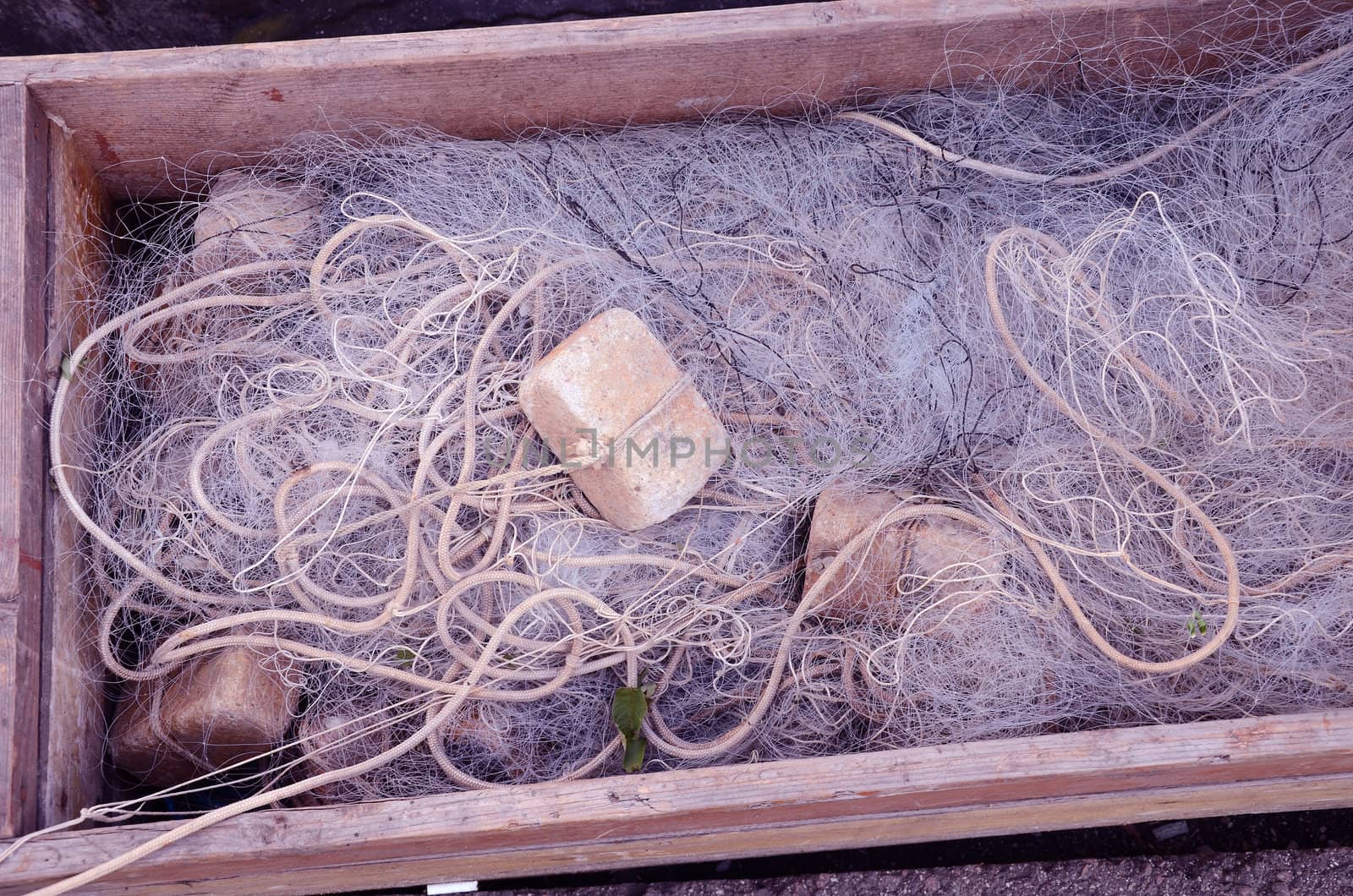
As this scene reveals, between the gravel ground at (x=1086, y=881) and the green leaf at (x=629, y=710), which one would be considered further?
the gravel ground at (x=1086, y=881)

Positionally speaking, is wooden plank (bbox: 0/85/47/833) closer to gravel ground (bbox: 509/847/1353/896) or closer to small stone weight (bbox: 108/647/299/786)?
small stone weight (bbox: 108/647/299/786)

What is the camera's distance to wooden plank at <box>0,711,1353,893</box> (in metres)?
1.75

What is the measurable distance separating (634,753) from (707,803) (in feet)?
0.73

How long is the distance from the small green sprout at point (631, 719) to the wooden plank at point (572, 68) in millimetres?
1313

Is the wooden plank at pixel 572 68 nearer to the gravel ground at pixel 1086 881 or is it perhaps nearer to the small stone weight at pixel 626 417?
the small stone weight at pixel 626 417

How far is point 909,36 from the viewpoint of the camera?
2092mm

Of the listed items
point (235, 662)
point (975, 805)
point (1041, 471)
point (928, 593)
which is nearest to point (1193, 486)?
point (1041, 471)

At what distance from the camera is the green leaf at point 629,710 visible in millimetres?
1947

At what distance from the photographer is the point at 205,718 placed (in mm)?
1912

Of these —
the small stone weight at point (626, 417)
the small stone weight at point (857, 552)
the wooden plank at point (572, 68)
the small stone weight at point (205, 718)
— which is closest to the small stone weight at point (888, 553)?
→ the small stone weight at point (857, 552)

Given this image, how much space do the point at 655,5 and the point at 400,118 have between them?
133 cm

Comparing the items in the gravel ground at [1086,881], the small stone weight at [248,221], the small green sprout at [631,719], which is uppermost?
the small stone weight at [248,221]

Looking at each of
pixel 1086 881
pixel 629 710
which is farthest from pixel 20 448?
pixel 1086 881

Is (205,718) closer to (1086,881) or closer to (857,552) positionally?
(857,552)
